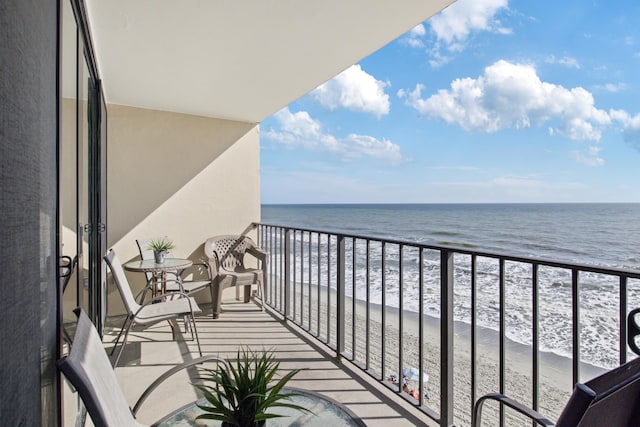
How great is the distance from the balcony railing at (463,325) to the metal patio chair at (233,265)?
225mm

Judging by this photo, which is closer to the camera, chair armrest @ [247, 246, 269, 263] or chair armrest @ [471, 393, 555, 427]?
chair armrest @ [471, 393, 555, 427]

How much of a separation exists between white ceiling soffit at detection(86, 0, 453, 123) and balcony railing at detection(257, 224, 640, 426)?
142cm

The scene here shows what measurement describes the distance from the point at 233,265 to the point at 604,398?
418cm

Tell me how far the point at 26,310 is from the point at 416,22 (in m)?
2.45

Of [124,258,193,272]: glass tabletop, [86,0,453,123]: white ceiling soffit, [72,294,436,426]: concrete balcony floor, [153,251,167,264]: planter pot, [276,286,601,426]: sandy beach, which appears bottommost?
[276,286,601,426]: sandy beach

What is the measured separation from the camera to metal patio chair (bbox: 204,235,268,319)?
3837 millimetres

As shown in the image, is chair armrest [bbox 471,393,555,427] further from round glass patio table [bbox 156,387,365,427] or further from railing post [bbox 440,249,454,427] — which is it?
railing post [bbox 440,249,454,427]

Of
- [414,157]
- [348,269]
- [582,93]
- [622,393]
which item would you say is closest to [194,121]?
[622,393]

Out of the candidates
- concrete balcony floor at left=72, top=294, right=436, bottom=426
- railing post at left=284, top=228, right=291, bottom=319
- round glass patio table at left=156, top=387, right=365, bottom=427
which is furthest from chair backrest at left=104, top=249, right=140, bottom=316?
round glass patio table at left=156, top=387, right=365, bottom=427

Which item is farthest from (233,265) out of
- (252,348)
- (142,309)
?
(142,309)

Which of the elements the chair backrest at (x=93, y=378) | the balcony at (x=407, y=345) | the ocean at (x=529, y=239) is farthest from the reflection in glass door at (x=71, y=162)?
the ocean at (x=529, y=239)

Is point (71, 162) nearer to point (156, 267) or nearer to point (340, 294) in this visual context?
point (340, 294)

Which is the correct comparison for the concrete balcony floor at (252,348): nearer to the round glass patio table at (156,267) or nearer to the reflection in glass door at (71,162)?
the round glass patio table at (156,267)

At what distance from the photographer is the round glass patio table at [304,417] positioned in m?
1.11
